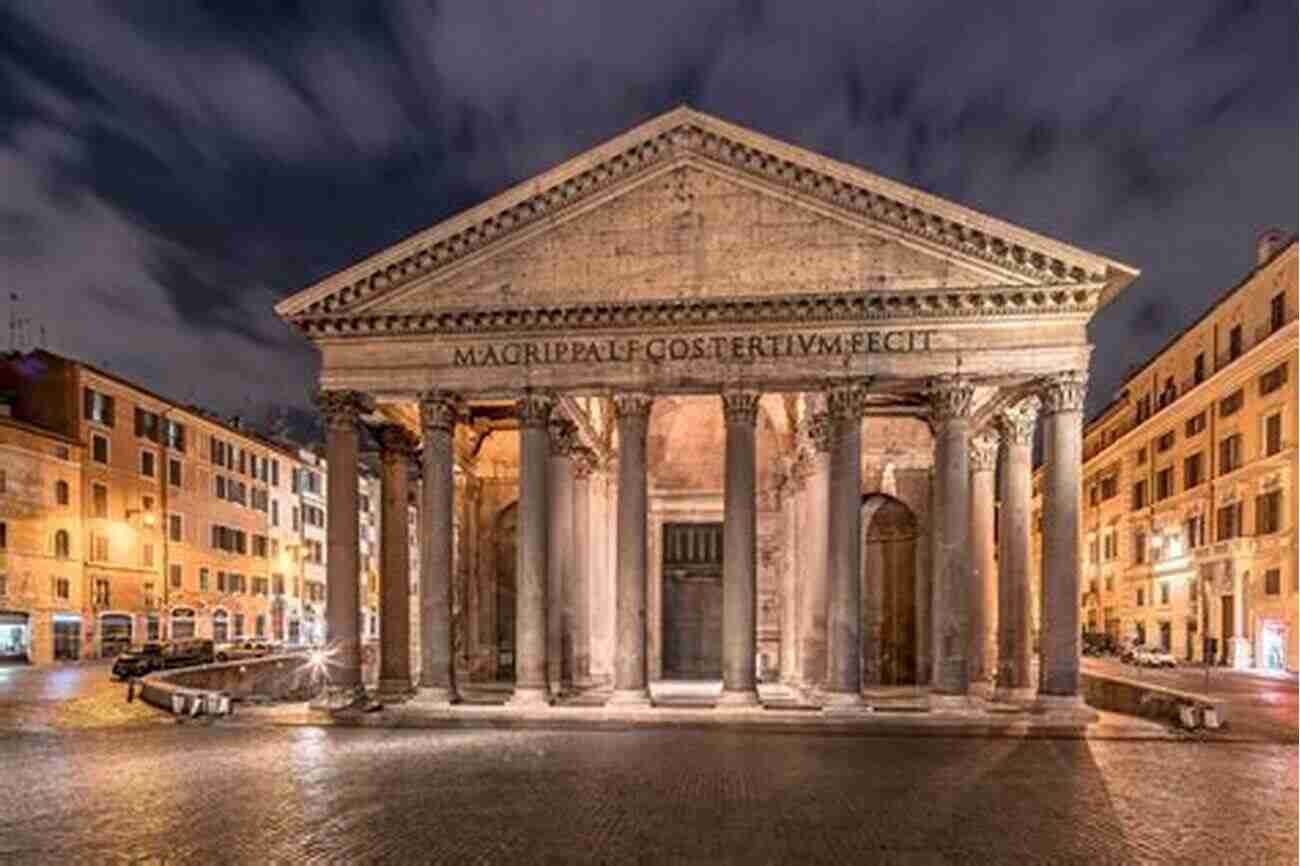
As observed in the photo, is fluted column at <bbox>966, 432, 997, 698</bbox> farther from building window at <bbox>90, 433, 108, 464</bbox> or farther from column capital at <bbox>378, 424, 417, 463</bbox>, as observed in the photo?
building window at <bbox>90, 433, 108, 464</bbox>

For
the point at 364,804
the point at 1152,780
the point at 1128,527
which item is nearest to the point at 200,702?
the point at 364,804

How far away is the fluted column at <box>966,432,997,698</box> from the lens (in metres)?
27.0

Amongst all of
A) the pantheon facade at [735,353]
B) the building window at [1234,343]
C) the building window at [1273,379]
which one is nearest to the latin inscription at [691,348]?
the pantheon facade at [735,353]

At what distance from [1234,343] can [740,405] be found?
3425 centimetres

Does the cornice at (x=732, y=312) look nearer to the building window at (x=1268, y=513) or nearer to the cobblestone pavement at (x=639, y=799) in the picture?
the cobblestone pavement at (x=639, y=799)

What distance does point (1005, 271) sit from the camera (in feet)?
74.1

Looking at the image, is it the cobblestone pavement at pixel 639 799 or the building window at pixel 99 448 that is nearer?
the cobblestone pavement at pixel 639 799

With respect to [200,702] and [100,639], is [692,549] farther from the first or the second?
[100,639]

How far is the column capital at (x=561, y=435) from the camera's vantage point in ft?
92.0

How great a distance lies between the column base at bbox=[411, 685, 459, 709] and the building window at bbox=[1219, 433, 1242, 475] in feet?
125

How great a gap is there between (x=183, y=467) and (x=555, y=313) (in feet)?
143

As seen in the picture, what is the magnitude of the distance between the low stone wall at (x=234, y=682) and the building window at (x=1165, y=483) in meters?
44.0

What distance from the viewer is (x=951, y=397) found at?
23.0 metres

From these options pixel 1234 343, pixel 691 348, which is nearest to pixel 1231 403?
pixel 1234 343
